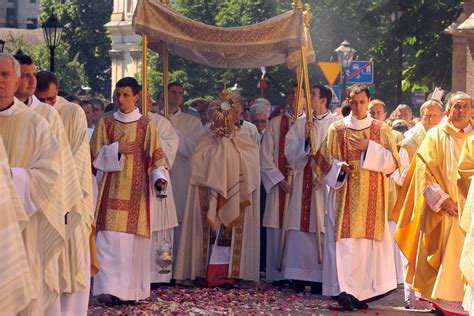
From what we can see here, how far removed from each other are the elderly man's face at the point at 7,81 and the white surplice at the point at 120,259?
4.56 m

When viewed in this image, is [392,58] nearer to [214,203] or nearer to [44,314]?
[214,203]

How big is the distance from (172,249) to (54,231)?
5.93 m

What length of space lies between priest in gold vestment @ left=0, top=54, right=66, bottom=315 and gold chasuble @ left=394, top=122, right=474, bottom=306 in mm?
3595

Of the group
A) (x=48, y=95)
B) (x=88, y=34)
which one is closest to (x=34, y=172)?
(x=48, y=95)

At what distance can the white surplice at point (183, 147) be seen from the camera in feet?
53.4

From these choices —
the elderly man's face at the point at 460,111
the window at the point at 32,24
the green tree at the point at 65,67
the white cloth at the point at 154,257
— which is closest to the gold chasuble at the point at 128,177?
the white cloth at the point at 154,257

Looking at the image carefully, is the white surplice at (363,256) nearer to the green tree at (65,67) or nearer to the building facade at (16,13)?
the green tree at (65,67)

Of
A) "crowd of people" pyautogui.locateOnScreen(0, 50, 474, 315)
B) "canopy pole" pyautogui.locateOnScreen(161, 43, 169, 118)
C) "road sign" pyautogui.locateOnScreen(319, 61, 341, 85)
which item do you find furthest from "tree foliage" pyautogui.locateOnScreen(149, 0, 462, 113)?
"canopy pole" pyautogui.locateOnScreen(161, 43, 169, 118)

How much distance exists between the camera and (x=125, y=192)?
14.1 m

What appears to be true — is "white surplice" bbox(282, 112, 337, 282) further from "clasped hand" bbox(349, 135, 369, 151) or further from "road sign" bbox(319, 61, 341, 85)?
"road sign" bbox(319, 61, 341, 85)

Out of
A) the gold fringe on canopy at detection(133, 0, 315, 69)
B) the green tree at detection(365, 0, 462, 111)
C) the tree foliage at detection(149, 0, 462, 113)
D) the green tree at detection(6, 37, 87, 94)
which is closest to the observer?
the gold fringe on canopy at detection(133, 0, 315, 69)

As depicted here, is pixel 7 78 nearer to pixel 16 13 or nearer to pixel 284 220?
pixel 284 220

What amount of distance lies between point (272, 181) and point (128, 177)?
228 centimetres

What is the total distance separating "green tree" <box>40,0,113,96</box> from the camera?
289 feet
